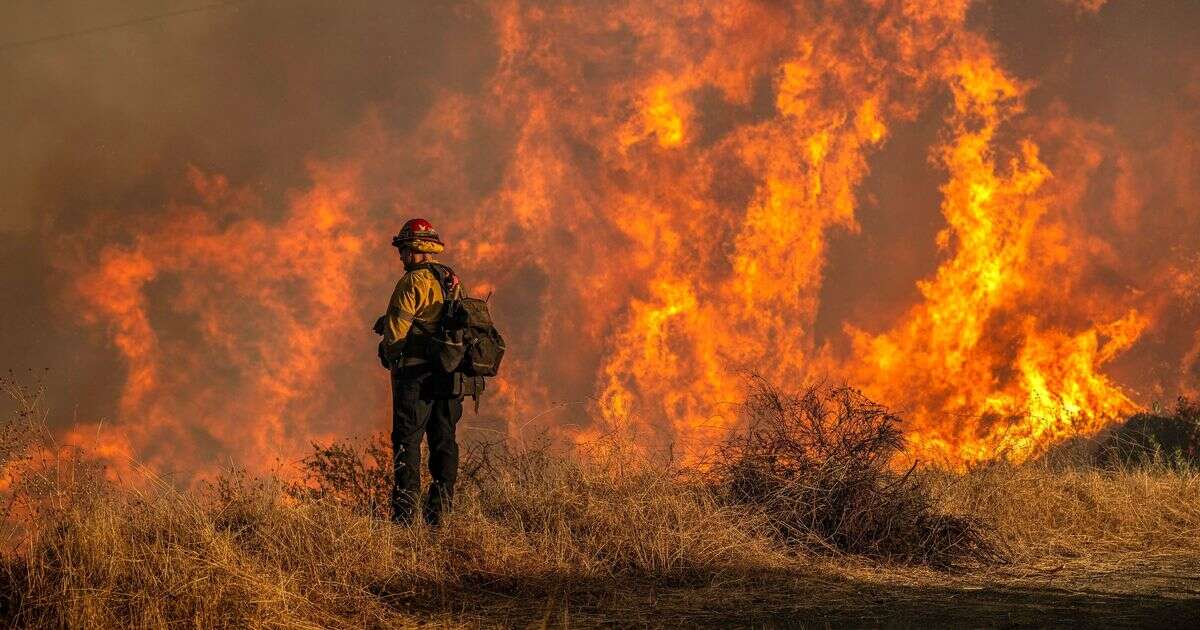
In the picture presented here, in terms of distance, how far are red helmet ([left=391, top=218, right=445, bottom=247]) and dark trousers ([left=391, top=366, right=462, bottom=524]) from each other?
3.78 feet

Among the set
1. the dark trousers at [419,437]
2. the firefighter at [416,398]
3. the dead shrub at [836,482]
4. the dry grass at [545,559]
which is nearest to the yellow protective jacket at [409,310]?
the firefighter at [416,398]

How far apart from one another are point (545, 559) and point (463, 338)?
86.3 inches

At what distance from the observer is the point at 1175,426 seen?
18.4 metres

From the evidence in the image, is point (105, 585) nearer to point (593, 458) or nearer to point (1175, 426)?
point (593, 458)

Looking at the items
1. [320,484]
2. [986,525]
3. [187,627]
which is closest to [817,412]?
[986,525]

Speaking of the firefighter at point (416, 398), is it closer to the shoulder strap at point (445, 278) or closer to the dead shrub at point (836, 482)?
the shoulder strap at point (445, 278)

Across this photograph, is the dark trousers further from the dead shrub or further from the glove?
the dead shrub

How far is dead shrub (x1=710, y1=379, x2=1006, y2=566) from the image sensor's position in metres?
8.30

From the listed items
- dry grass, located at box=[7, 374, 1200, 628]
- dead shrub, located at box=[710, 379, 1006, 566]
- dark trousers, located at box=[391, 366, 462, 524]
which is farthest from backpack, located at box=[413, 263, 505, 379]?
dead shrub, located at box=[710, 379, 1006, 566]

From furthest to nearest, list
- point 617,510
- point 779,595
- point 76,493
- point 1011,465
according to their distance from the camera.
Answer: point 1011,465 → point 617,510 → point 779,595 → point 76,493

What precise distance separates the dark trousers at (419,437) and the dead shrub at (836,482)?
7.77ft

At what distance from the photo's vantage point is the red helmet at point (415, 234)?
8.89m

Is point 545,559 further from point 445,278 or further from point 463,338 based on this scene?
point 445,278

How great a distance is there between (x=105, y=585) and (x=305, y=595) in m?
1.08
